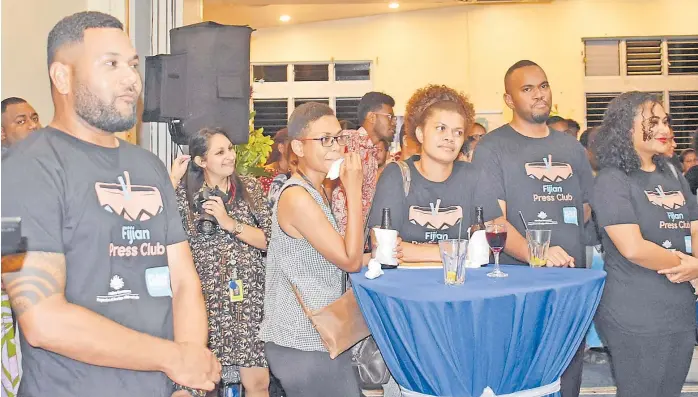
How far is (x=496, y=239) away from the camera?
2855 mm

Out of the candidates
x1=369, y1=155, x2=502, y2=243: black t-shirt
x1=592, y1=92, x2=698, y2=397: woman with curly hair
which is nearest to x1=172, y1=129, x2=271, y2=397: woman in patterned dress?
x1=369, y1=155, x2=502, y2=243: black t-shirt

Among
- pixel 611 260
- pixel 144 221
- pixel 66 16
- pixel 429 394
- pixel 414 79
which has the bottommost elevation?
pixel 429 394

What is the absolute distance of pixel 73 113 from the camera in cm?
178

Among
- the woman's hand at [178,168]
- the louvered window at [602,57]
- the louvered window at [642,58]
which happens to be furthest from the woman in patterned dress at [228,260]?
the louvered window at [642,58]

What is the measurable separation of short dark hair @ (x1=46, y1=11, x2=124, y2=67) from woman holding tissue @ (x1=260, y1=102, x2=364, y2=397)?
3.52ft

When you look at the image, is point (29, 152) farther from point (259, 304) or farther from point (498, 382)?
point (259, 304)

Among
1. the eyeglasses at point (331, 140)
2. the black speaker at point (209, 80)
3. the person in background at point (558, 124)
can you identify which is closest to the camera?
the eyeglasses at point (331, 140)

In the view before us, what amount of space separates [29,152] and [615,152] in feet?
8.15

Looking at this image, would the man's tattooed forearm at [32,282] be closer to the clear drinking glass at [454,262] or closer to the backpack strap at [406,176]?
the clear drinking glass at [454,262]

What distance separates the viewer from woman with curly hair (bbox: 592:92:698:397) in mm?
3207

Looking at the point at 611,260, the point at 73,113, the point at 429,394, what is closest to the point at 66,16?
the point at 73,113

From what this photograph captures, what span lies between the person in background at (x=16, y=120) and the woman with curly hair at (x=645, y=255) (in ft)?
7.69

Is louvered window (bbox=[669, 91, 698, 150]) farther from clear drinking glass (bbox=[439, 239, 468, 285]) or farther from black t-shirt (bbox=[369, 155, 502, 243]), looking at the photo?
clear drinking glass (bbox=[439, 239, 468, 285])

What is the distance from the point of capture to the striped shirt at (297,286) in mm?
2709
